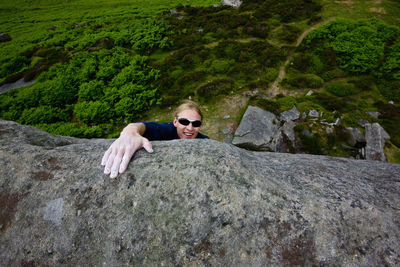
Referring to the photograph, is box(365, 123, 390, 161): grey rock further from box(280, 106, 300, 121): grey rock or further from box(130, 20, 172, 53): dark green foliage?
box(130, 20, 172, 53): dark green foliage

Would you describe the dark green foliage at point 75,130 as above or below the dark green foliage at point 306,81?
below

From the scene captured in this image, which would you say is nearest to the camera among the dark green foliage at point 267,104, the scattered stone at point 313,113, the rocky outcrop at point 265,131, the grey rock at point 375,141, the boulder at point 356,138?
the grey rock at point 375,141

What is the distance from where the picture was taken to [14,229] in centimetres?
220

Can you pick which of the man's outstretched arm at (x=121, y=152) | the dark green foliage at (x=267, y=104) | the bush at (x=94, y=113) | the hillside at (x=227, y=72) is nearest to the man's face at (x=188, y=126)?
the man's outstretched arm at (x=121, y=152)

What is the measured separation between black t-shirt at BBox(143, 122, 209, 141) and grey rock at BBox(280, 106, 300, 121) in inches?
258

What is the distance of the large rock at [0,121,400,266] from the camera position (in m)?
2.00

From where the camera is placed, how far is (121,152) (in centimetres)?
250

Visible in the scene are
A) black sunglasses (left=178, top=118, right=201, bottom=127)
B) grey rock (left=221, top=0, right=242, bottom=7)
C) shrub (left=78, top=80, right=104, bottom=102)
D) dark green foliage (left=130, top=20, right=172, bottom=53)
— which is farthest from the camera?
grey rock (left=221, top=0, right=242, bottom=7)

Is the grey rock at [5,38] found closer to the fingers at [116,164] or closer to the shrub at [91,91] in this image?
the shrub at [91,91]

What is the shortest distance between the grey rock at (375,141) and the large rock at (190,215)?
5.74 meters

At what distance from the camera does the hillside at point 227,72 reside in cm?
956

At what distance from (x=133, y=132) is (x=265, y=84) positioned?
408 inches

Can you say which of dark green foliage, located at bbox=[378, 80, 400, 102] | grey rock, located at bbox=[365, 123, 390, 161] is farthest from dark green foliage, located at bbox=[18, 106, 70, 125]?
dark green foliage, located at bbox=[378, 80, 400, 102]

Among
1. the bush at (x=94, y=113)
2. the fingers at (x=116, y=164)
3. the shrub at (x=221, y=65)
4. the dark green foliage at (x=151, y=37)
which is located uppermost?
the fingers at (x=116, y=164)
